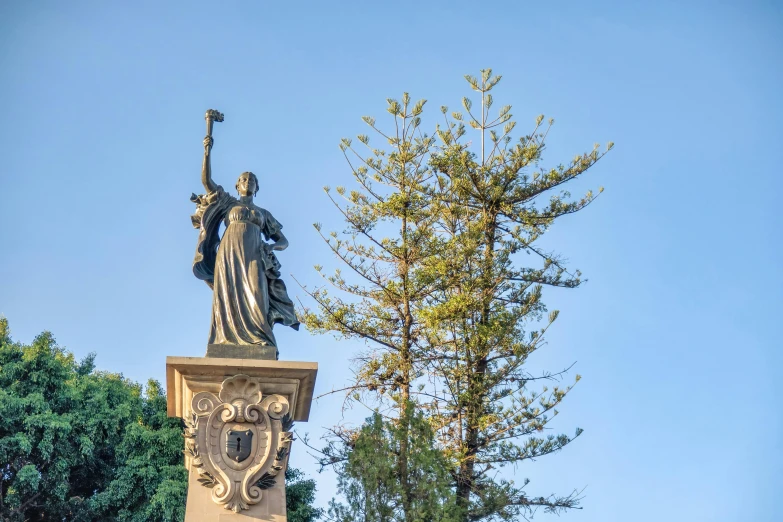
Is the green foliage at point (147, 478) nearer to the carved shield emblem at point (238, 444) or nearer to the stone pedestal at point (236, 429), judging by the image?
the stone pedestal at point (236, 429)

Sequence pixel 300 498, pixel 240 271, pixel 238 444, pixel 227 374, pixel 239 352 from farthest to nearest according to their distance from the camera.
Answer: pixel 300 498 → pixel 240 271 → pixel 239 352 → pixel 227 374 → pixel 238 444

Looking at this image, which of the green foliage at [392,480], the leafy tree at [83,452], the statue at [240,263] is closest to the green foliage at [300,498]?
the leafy tree at [83,452]

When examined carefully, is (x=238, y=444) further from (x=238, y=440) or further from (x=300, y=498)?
(x=300, y=498)

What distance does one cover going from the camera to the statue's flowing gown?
374 inches

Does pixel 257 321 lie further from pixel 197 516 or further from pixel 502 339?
pixel 502 339

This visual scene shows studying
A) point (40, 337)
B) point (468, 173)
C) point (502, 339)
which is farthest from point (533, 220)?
point (40, 337)

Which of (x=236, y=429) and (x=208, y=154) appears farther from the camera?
(x=208, y=154)

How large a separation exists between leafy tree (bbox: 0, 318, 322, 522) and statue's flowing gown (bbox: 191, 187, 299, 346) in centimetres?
824

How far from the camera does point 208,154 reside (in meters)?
10.1

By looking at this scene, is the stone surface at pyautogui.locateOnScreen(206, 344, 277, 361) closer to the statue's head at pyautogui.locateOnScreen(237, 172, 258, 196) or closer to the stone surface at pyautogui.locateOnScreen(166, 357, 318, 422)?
the stone surface at pyautogui.locateOnScreen(166, 357, 318, 422)

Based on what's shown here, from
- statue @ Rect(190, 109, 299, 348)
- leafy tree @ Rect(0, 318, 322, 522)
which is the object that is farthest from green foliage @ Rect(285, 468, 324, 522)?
statue @ Rect(190, 109, 299, 348)

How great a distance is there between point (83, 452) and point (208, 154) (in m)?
9.51

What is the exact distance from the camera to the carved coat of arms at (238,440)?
882 cm

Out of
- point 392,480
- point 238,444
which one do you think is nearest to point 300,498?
point 392,480
